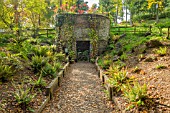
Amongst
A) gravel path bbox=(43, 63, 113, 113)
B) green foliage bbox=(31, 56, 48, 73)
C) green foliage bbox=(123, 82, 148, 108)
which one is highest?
green foliage bbox=(31, 56, 48, 73)

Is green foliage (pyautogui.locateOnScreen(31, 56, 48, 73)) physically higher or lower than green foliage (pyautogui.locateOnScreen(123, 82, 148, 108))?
higher

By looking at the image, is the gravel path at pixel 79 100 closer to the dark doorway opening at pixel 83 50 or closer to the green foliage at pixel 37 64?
the green foliage at pixel 37 64

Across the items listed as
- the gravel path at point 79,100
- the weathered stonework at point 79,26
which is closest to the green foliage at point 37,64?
the gravel path at point 79,100

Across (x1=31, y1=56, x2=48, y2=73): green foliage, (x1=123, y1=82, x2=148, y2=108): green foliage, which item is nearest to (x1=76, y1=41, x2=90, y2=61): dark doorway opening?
(x1=31, y1=56, x2=48, y2=73): green foliage

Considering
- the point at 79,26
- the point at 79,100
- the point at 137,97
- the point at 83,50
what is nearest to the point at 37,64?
the point at 79,100

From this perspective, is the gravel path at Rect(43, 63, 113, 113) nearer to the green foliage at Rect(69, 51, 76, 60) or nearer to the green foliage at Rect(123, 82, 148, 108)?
the green foliage at Rect(123, 82, 148, 108)

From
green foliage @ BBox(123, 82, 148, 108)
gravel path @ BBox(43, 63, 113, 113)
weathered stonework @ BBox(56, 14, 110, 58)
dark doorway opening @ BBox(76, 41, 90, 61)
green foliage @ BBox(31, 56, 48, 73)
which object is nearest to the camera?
green foliage @ BBox(123, 82, 148, 108)

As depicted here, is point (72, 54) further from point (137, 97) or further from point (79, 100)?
point (137, 97)

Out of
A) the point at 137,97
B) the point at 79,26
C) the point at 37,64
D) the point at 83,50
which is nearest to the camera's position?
the point at 137,97

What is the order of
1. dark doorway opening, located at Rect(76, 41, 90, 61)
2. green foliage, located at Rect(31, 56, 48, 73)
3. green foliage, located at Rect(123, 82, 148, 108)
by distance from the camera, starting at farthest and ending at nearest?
dark doorway opening, located at Rect(76, 41, 90, 61) → green foliage, located at Rect(31, 56, 48, 73) → green foliage, located at Rect(123, 82, 148, 108)

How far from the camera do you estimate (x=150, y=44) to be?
10.0 m

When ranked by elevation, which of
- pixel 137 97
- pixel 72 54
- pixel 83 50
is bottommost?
pixel 137 97

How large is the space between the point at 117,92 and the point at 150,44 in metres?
5.44

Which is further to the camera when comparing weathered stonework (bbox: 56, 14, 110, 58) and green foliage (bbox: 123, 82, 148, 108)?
weathered stonework (bbox: 56, 14, 110, 58)
